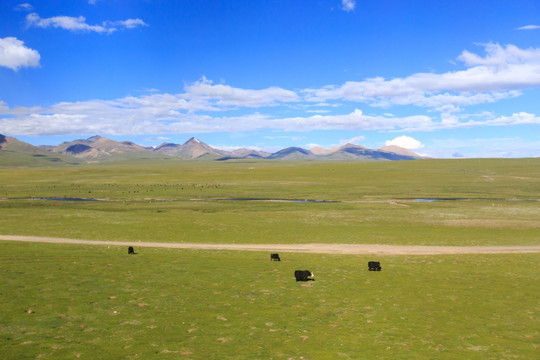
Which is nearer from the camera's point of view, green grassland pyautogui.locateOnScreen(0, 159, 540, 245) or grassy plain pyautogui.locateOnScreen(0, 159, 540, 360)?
grassy plain pyautogui.locateOnScreen(0, 159, 540, 360)

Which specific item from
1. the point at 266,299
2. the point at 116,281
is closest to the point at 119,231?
the point at 116,281

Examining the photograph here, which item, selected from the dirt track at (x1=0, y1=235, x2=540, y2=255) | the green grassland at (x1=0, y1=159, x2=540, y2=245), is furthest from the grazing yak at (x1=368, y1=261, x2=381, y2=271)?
the green grassland at (x1=0, y1=159, x2=540, y2=245)

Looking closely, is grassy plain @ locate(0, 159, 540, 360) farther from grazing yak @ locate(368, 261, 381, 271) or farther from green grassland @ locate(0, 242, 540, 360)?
grazing yak @ locate(368, 261, 381, 271)

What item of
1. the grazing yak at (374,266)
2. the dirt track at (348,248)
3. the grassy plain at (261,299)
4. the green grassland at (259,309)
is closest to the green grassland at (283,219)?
the grassy plain at (261,299)

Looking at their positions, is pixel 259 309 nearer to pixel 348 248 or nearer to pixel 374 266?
pixel 374 266

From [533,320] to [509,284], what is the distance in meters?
7.51

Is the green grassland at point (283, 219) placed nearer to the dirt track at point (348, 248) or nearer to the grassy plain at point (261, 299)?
the grassy plain at point (261, 299)

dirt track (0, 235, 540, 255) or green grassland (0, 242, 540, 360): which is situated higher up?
green grassland (0, 242, 540, 360)

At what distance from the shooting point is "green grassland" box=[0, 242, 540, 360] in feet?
52.1

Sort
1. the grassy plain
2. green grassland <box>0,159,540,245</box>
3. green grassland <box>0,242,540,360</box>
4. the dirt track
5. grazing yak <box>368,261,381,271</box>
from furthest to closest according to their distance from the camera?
green grassland <box>0,159,540,245</box> → the dirt track → grazing yak <box>368,261,381,271</box> → the grassy plain → green grassland <box>0,242,540,360</box>

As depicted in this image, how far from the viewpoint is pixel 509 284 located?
2667cm

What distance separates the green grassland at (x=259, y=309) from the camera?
15883mm

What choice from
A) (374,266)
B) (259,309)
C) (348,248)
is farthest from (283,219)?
(259,309)

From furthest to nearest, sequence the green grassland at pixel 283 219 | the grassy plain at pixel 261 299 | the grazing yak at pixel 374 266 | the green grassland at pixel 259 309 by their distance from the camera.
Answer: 1. the green grassland at pixel 283 219
2. the grazing yak at pixel 374 266
3. the grassy plain at pixel 261 299
4. the green grassland at pixel 259 309
